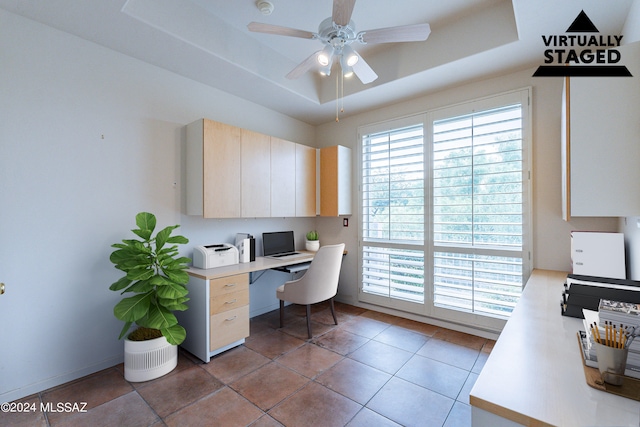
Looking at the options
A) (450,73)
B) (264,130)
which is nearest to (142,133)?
(264,130)

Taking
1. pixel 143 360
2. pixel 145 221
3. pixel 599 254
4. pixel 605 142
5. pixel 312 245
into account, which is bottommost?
pixel 143 360

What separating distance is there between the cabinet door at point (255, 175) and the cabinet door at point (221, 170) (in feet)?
0.31

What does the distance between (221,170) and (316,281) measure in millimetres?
1538

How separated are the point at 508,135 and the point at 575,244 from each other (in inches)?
48.0

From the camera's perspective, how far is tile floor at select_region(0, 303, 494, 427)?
179 cm

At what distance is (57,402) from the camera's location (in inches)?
76.0

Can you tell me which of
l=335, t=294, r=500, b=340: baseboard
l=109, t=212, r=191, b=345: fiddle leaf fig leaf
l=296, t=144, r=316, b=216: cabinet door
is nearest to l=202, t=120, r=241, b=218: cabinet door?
l=109, t=212, r=191, b=345: fiddle leaf fig leaf

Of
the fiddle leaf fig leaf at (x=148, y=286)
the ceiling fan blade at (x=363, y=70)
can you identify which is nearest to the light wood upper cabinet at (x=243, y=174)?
the fiddle leaf fig leaf at (x=148, y=286)

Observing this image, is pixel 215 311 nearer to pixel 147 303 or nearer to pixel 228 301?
pixel 228 301

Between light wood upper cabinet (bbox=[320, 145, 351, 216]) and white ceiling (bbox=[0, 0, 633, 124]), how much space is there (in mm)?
865

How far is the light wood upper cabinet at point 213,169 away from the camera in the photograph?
8.92 feet

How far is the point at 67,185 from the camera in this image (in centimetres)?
219

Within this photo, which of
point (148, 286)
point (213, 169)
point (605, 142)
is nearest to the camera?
point (605, 142)

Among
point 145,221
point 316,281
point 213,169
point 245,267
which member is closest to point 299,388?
point 316,281
